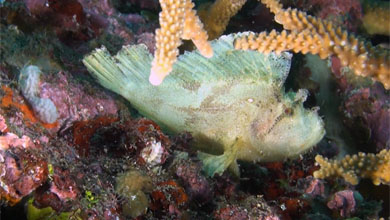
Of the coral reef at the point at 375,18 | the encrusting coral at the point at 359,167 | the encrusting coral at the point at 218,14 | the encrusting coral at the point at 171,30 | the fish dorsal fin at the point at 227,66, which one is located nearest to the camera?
the encrusting coral at the point at 171,30

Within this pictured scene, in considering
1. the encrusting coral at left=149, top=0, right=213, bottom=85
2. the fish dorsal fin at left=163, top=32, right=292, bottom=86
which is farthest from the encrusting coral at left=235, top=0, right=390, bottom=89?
the fish dorsal fin at left=163, top=32, right=292, bottom=86

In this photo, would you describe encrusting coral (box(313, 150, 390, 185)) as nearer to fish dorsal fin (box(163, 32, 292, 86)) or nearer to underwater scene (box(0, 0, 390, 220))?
underwater scene (box(0, 0, 390, 220))

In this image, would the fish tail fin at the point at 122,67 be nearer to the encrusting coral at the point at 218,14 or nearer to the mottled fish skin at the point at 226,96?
the mottled fish skin at the point at 226,96

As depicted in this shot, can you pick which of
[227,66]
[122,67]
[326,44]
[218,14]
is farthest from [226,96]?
[326,44]

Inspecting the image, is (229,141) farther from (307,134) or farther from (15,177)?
(15,177)

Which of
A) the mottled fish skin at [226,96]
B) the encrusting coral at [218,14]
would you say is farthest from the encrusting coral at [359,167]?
the encrusting coral at [218,14]

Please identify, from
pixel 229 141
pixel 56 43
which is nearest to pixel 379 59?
pixel 229 141
